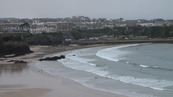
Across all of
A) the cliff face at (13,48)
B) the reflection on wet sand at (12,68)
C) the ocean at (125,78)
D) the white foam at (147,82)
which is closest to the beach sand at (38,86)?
the reflection on wet sand at (12,68)

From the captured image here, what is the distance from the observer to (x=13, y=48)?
5106 cm

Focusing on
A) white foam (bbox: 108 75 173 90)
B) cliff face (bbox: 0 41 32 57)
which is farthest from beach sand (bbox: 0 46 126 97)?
cliff face (bbox: 0 41 32 57)

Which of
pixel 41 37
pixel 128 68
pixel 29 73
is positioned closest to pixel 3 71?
pixel 29 73

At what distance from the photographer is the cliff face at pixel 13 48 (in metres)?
49.4

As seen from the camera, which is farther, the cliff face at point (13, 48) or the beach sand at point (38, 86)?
the cliff face at point (13, 48)

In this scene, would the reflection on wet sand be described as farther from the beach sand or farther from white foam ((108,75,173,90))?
white foam ((108,75,173,90))

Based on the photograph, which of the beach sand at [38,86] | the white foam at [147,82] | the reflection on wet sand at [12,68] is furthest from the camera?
the reflection on wet sand at [12,68]

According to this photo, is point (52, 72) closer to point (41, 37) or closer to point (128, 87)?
point (128, 87)

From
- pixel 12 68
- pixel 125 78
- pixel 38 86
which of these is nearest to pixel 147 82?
pixel 125 78

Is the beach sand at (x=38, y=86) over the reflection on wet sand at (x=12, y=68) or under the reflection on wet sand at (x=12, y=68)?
over

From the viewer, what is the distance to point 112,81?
25500 millimetres

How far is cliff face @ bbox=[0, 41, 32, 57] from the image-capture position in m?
49.4

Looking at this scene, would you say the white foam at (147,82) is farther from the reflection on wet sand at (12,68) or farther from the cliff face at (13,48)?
the cliff face at (13,48)

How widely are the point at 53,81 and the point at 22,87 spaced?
299 centimetres
